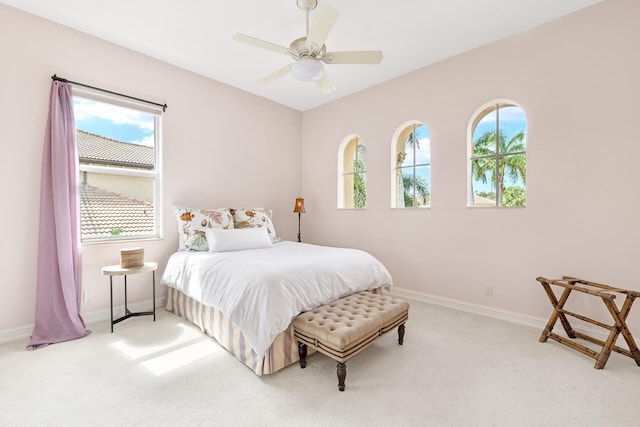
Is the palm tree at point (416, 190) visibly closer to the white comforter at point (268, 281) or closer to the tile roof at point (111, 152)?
the white comforter at point (268, 281)

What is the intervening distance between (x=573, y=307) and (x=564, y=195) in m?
1.01

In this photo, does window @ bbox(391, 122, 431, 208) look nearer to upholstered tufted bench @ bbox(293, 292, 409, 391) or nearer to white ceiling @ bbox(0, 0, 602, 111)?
white ceiling @ bbox(0, 0, 602, 111)

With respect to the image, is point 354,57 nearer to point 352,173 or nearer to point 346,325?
point 346,325

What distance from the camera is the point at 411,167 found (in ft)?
12.4

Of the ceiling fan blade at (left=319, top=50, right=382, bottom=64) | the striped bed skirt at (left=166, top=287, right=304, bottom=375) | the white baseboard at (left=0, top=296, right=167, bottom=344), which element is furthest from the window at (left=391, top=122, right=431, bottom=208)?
the white baseboard at (left=0, top=296, right=167, bottom=344)

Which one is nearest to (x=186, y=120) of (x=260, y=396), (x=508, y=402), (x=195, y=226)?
(x=195, y=226)

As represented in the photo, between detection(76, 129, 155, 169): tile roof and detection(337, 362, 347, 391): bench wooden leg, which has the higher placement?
detection(76, 129, 155, 169): tile roof

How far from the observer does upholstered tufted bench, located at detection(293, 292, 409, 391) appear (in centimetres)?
179

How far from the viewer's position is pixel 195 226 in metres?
3.26

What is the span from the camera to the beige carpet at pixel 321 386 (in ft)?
5.10

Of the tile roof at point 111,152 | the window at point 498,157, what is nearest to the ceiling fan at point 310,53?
the window at point 498,157

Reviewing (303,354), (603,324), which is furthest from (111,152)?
(603,324)

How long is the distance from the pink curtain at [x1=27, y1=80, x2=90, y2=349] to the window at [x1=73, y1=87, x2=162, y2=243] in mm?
257

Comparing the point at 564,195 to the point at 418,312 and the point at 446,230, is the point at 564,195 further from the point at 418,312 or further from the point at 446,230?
the point at 418,312
